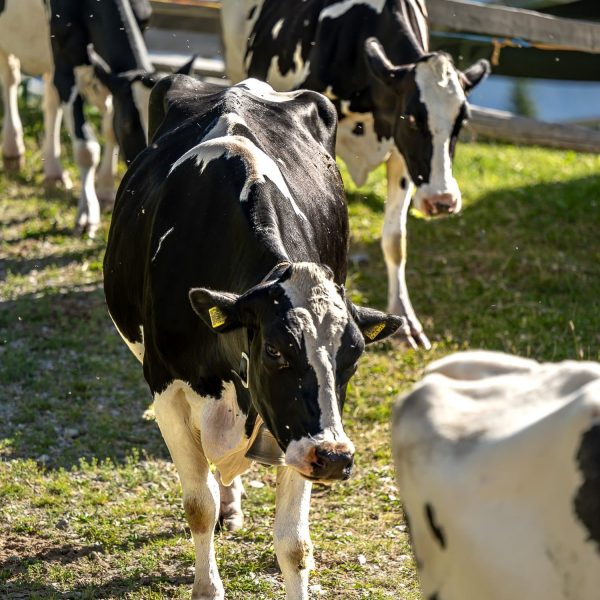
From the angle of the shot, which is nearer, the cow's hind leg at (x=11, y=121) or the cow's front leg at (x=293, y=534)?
the cow's front leg at (x=293, y=534)

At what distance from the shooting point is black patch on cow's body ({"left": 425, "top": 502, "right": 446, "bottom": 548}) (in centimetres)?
211

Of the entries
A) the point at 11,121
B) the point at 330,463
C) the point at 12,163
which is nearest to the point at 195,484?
the point at 330,463

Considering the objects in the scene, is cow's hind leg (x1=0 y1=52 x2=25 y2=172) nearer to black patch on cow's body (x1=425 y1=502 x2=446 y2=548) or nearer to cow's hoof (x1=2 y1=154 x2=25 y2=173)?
cow's hoof (x1=2 y1=154 x2=25 y2=173)

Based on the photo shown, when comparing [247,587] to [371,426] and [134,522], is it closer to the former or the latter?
[134,522]

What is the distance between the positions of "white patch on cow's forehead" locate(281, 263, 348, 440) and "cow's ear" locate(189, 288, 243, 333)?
0.67 feet

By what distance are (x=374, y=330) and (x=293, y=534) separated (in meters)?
0.98

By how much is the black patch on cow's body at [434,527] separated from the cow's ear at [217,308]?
186cm

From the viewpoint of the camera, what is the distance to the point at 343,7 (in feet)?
27.9

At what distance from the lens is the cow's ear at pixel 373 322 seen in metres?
3.99

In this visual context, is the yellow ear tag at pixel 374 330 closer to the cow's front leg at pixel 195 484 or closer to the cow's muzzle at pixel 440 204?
the cow's front leg at pixel 195 484

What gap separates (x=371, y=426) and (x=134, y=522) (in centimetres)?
168

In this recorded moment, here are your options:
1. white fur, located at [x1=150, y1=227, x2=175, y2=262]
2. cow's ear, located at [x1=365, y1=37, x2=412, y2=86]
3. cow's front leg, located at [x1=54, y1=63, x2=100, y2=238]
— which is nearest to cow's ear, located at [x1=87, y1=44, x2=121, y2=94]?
cow's front leg, located at [x1=54, y1=63, x2=100, y2=238]

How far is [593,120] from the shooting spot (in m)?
15.2

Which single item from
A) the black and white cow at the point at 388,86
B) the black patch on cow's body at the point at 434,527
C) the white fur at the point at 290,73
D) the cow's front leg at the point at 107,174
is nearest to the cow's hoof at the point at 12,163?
the cow's front leg at the point at 107,174
